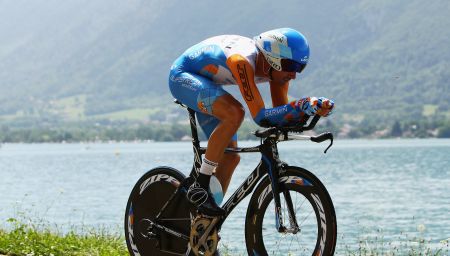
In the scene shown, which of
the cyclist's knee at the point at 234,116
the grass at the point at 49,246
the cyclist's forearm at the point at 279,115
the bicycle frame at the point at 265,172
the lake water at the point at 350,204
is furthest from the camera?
the lake water at the point at 350,204

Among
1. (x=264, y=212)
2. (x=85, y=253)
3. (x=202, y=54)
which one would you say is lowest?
(x=85, y=253)

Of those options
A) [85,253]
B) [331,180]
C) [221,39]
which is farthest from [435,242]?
[331,180]

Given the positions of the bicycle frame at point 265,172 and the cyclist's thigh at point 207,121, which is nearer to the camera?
the bicycle frame at point 265,172

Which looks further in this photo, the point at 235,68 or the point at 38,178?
Result: the point at 38,178

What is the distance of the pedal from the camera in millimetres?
6656

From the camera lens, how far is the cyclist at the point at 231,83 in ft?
20.1

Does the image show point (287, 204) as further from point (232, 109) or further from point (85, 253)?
point (85, 253)

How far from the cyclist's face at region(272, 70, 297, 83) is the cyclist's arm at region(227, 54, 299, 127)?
0.27 m

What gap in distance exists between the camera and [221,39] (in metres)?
6.68

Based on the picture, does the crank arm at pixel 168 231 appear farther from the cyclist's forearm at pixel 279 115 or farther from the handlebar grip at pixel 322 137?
the handlebar grip at pixel 322 137

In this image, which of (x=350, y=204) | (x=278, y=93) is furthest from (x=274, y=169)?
(x=350, y=204)

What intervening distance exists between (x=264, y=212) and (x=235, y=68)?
1.12 meters

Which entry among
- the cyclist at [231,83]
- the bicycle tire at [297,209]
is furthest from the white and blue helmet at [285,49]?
the bicycle tire at [297,209]

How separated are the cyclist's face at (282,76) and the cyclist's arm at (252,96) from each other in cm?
27
